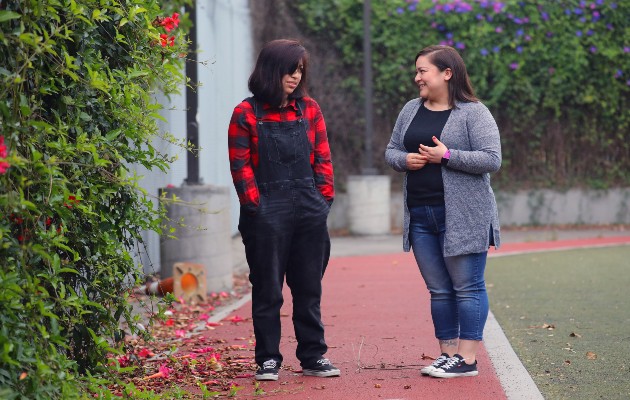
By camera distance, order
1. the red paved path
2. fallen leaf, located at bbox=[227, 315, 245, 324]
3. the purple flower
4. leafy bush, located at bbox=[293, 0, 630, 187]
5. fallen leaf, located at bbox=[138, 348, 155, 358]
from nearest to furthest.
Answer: the red paved path
fallen leaf, located at bbox=[138, 348, 155, 358]
fallen leaf, located at bbox=[227, 315, 245, 324]
the purple flower
leafy bush, located at bbox=[293, 0, 630, 187]

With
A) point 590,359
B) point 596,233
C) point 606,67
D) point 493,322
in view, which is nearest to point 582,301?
point 493,322

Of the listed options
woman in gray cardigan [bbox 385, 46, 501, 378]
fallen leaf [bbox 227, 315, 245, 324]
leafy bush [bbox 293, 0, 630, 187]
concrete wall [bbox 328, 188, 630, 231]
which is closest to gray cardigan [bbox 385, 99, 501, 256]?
woman in gray cardigan [bbox 385, 46, 501, 378]

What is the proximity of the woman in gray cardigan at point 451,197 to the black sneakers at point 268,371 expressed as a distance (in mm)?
811

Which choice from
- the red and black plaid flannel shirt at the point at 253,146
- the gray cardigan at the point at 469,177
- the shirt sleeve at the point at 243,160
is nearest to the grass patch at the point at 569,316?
the gray cardigan at the point at 469,177

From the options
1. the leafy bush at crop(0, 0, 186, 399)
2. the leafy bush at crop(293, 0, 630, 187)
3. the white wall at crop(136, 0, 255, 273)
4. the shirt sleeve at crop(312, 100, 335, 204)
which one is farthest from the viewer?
the leafy bush at crop(293, 0, 630, 187)

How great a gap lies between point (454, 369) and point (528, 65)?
1313 centimetres

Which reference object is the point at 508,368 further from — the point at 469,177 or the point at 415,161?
the point at 415,161

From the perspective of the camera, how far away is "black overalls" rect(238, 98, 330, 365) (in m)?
6.09

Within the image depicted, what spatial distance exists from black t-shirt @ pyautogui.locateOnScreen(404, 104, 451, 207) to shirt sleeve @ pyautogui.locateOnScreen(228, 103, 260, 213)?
880 mm

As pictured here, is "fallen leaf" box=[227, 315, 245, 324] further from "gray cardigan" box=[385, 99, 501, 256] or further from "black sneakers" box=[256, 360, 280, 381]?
"gray cardigan" box=[385, 99, 501, 256]

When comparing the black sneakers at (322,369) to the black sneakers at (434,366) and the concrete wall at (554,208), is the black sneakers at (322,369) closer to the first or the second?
the black sneakers at (434,366)

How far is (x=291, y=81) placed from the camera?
6.05 meters

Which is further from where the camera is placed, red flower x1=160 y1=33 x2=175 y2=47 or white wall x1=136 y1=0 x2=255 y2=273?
white wall x1=136 y1=0 x2=255 y2=273

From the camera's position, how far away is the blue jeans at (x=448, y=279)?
611 centimetres
